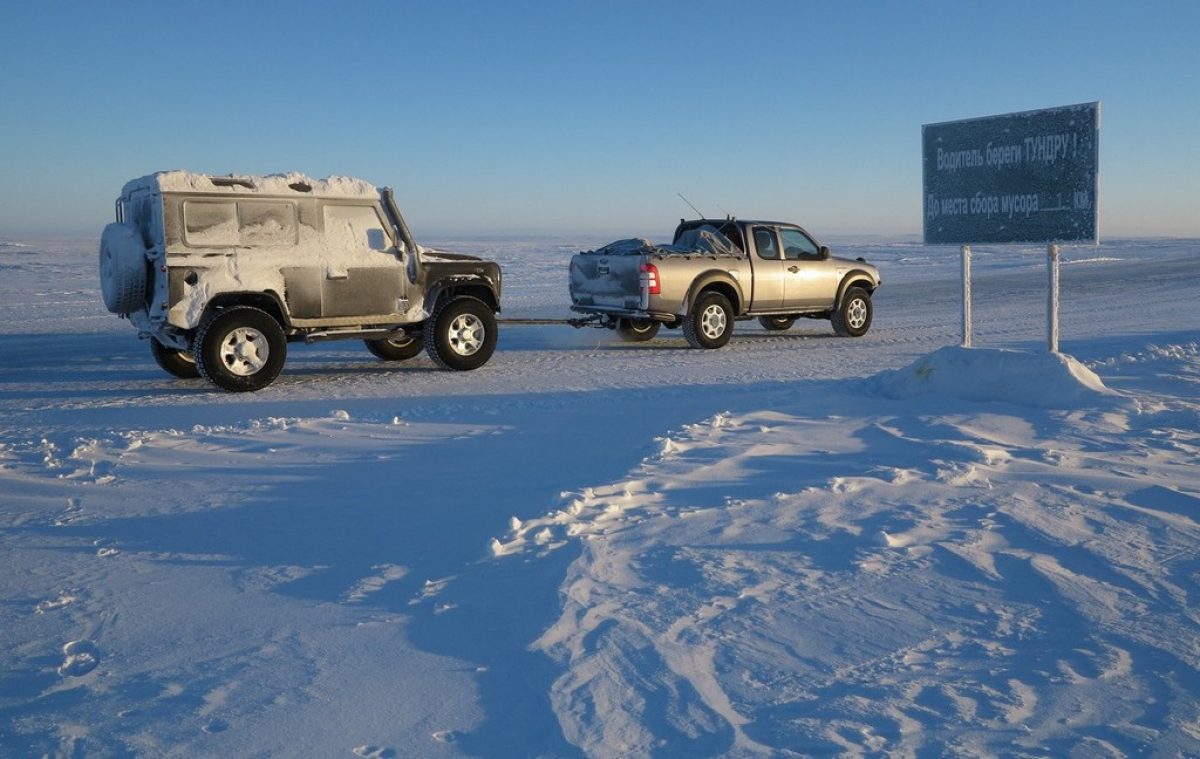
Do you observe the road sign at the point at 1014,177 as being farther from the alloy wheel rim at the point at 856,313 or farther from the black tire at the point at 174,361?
the black tire at the point at 174,361

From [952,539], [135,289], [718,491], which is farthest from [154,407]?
[952,539]

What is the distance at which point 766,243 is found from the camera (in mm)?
15008

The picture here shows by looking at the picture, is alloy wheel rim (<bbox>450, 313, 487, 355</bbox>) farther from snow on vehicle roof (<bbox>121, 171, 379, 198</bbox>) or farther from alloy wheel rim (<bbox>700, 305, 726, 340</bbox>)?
alloy wheel rim (<bbox>700, 305, 726, 340</bbox>)

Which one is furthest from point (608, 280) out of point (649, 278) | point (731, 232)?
point (731, 232)

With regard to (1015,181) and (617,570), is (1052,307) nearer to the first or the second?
(1015,181)

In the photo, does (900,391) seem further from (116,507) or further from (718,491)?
(116,507)

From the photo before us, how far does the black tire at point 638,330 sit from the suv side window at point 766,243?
1.89m

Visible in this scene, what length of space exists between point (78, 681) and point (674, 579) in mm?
2497

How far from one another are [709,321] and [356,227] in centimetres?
515

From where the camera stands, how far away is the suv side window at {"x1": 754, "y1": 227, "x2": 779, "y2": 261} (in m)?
14.9

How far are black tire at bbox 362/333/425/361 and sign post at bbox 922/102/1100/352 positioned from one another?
6650mm

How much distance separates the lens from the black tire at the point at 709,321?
14102mm

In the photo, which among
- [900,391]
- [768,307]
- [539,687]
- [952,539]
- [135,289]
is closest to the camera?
[539,687]

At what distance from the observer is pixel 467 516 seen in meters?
5.81
